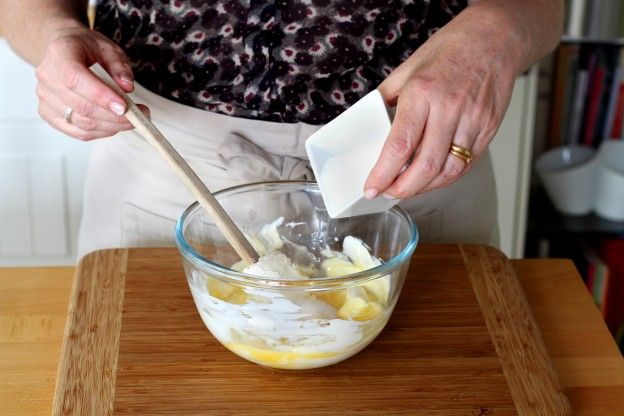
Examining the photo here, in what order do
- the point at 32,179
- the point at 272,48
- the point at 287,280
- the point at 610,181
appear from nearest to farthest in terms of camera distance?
the point at 287,280 < the point at 272,48 < the point at 32,179 < the point at 610,181

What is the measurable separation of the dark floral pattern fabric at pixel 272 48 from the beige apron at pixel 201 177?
2 cm

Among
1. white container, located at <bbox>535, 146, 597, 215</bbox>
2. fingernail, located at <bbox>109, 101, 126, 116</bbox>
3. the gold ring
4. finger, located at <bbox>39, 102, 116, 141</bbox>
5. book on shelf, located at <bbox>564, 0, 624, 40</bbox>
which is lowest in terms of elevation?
white container, located at <bbox>535, 146, 597, 215</bbox>

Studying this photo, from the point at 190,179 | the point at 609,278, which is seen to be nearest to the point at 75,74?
the point at 190,179

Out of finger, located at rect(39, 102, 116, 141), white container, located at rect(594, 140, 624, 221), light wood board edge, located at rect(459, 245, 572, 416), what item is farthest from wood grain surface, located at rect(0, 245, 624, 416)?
white container, located at rect(594, 140, 624, 221)

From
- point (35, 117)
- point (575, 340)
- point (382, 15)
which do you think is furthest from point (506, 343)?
point (35, 117)

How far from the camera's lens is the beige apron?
107 centimetres

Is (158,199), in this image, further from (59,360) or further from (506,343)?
(506,343)

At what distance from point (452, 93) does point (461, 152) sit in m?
0.06

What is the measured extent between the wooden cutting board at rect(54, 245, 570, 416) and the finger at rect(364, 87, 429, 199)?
0.56 feet

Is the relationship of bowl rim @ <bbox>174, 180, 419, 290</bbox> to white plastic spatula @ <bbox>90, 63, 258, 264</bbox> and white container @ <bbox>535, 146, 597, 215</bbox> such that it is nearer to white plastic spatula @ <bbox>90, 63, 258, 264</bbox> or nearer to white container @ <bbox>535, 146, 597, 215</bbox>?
white plastic spatula @ <bbox>90, 63, 258, 264</bbox>

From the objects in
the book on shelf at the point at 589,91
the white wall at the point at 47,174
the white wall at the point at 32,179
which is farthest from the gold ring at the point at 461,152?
the book on shelf at the point at 589,91

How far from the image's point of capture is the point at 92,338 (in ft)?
2.91

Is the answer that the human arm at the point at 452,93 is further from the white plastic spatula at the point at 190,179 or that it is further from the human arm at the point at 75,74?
the human arm at the point at 75,74

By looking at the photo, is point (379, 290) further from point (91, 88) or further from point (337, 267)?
point (91, 88)
